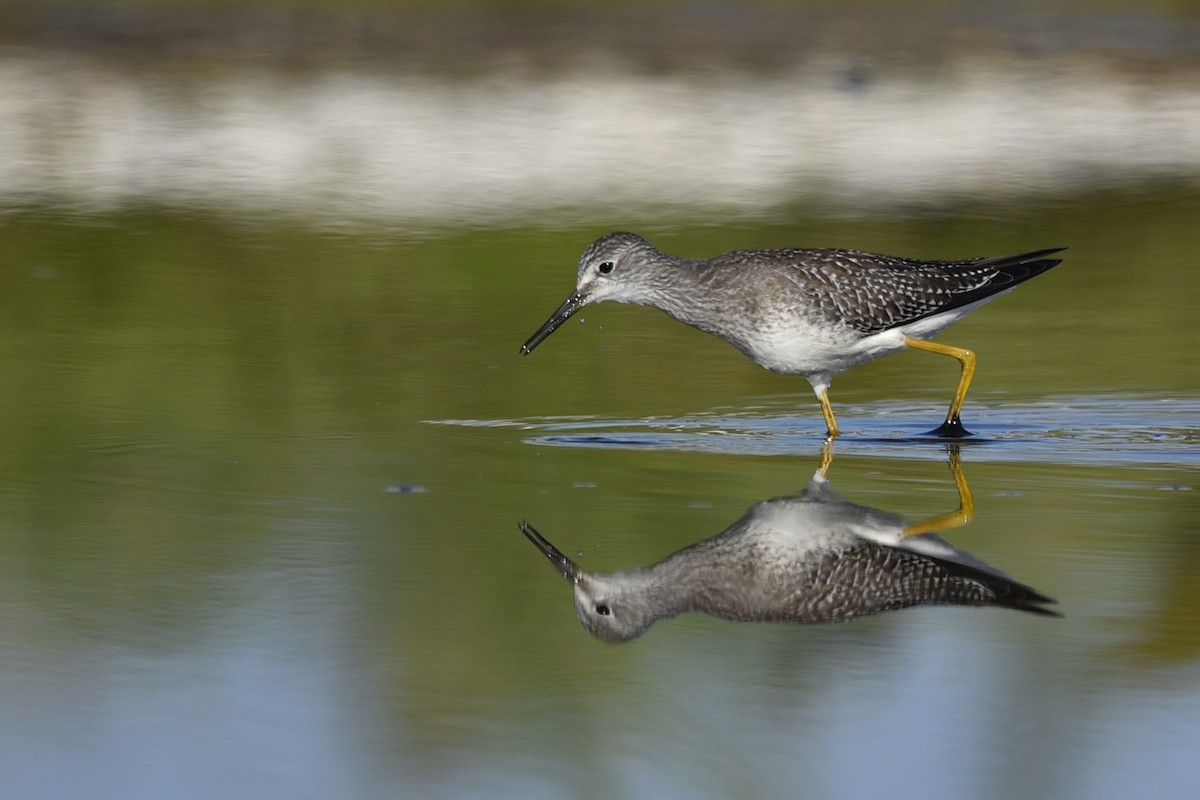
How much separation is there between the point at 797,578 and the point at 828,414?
3234 millimetres

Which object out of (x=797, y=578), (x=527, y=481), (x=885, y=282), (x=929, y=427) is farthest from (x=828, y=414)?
(x=797, y=578)

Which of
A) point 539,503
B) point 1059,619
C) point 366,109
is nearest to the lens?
point 1059,619

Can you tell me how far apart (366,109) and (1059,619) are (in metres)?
16.9

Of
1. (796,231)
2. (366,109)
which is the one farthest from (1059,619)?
(366,109)

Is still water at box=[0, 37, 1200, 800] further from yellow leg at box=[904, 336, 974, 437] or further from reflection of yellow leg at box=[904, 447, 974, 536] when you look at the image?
yellow leg at box=[904, 336, 974, 437]

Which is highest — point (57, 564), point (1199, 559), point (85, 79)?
point (1199, 559)

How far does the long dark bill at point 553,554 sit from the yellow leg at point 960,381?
9.29ft

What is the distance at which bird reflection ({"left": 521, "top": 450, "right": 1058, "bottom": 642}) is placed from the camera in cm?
644

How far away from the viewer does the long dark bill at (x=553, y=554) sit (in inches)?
272

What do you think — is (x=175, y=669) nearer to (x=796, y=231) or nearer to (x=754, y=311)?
(x=754, y=311)

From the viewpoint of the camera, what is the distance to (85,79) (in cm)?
2414

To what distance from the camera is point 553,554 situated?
720 centimetres

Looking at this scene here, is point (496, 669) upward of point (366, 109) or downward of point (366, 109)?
upward

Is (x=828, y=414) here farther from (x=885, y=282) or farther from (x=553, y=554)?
(x=553, y=554)
